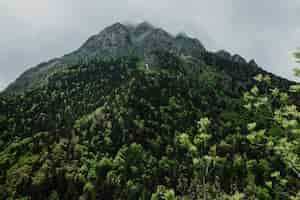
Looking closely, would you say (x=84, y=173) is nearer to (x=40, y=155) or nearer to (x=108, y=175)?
(x=108, y=175)

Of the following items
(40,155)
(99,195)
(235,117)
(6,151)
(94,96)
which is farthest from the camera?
(94,96)

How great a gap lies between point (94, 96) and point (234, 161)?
99.0 m

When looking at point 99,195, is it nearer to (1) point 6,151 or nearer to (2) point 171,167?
(2) point 171,167

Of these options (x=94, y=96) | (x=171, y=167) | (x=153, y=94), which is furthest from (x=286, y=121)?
(x=94, y=96)

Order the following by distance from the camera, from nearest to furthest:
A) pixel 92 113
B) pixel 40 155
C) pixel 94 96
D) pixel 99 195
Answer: pixel 99 195, pixel 40 155, pixel 92 113, pixel 94 96

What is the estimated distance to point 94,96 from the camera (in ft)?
652

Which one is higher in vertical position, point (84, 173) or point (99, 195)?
point (84, 173)

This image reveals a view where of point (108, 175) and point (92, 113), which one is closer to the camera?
point (108, 175)

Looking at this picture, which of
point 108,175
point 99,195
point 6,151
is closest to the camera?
point 99,195

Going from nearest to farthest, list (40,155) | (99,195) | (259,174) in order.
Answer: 1. (99,195)
2. (259,174)
3. (40,155)

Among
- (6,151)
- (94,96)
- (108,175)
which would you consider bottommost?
(108,175)

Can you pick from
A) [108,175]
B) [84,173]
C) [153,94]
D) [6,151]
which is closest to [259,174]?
[108,175]

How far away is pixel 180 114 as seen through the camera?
17112 centimetres

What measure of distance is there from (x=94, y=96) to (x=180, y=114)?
5706 centimetres
